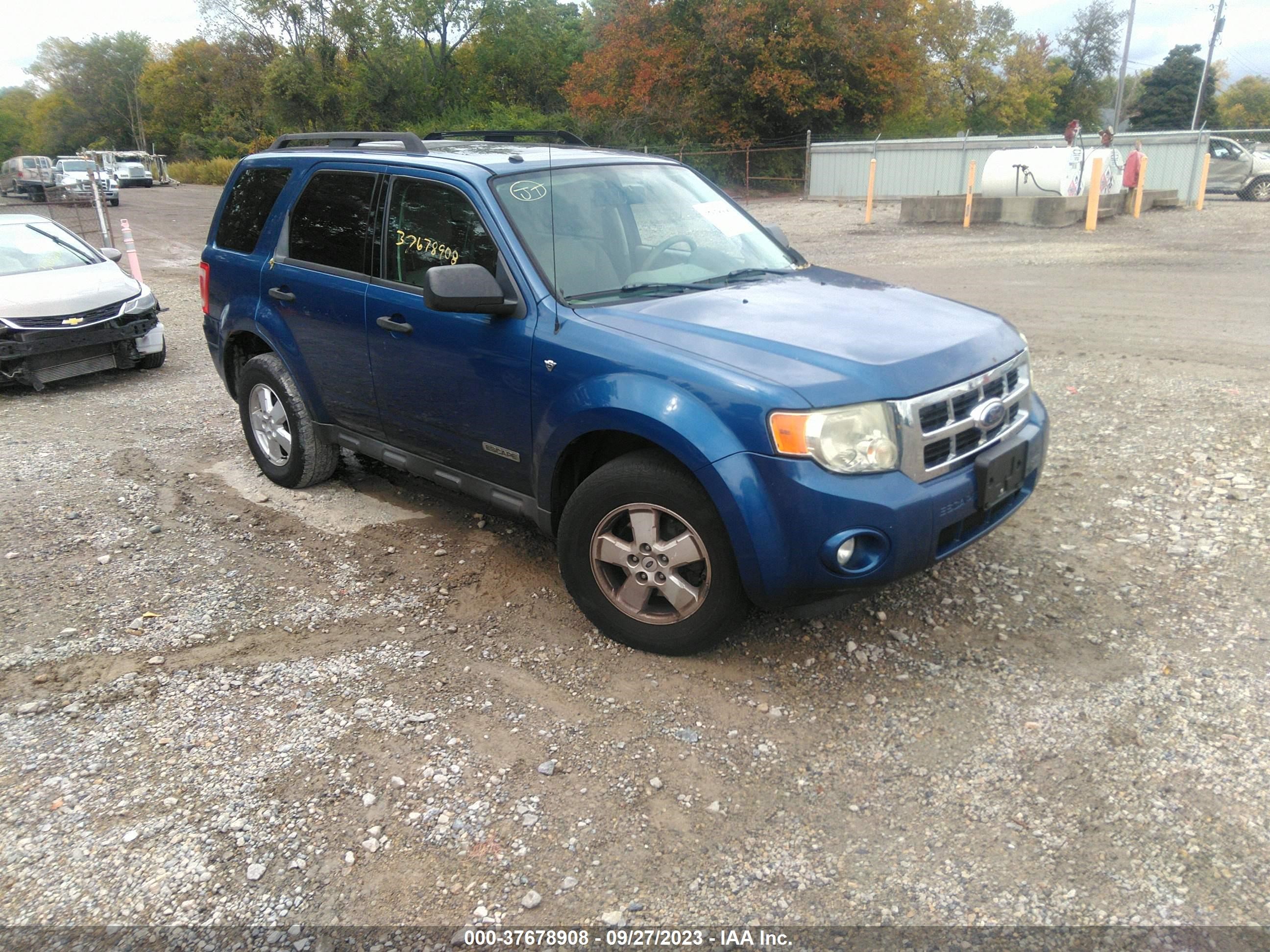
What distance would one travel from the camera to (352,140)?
538 centimetres

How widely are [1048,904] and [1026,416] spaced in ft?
6.76

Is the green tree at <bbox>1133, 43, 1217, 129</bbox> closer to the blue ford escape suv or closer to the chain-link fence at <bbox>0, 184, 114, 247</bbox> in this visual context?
the chain-link fence at <bbox>0, 184, 114, 247</bbox>

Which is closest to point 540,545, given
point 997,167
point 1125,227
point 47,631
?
point 47,631

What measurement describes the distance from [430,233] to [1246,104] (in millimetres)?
125042

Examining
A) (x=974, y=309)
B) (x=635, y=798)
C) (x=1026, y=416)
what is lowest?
(x=635, y=798)

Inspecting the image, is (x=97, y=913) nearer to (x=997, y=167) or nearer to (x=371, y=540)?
(x=371, y=540)

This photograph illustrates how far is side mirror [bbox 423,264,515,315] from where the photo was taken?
3764 mm

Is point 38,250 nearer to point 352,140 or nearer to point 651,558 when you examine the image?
point 352,140

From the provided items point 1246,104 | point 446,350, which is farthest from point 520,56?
point 1246,104

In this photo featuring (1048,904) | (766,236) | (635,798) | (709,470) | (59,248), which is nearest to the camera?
(1048,904)

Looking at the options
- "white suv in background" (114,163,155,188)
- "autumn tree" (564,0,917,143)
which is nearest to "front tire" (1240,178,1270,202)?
"autumn tree" (564,0,917,143)

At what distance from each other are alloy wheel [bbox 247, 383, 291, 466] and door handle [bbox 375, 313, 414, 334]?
1.34 meters

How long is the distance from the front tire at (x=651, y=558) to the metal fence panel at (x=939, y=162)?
955 inches

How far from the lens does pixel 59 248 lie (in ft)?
30.7
